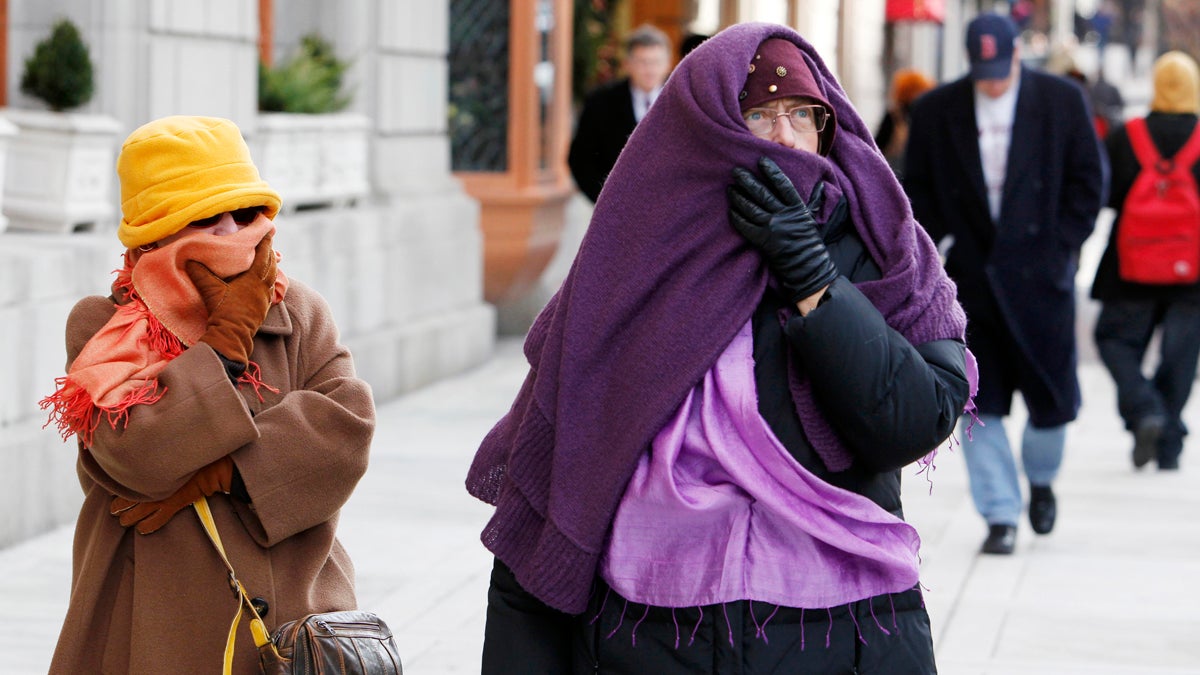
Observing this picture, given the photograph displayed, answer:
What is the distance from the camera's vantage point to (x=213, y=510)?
3.37m

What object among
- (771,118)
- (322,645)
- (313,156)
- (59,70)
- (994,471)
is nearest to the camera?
(771,118)

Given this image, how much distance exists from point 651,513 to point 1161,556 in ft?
16.7

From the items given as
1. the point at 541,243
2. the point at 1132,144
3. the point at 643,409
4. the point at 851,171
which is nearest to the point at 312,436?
the point at 643,409

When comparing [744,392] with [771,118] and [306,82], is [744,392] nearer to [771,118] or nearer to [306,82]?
[771,118]

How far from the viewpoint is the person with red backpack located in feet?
30.2

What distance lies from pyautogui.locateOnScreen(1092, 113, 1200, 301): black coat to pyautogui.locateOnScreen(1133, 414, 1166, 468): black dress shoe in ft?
2.05

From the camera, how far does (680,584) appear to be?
2.80m

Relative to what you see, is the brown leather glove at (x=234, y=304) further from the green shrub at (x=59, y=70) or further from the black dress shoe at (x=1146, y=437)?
the black dress shoe at (x=1146, y=437)

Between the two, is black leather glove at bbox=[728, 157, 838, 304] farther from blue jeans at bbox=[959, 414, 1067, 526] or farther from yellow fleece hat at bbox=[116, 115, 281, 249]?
blue jeans at bbox=[959, 414, 1067, 526]

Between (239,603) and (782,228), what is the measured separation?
1201mm

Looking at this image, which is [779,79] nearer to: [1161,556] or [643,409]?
[643,409]

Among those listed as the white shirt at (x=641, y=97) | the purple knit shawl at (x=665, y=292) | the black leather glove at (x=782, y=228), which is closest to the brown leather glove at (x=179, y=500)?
the purple knit shawl at (x=665, y=292)

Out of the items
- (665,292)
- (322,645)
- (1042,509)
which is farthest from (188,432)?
(1042,509)

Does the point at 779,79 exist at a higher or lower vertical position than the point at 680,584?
higher
